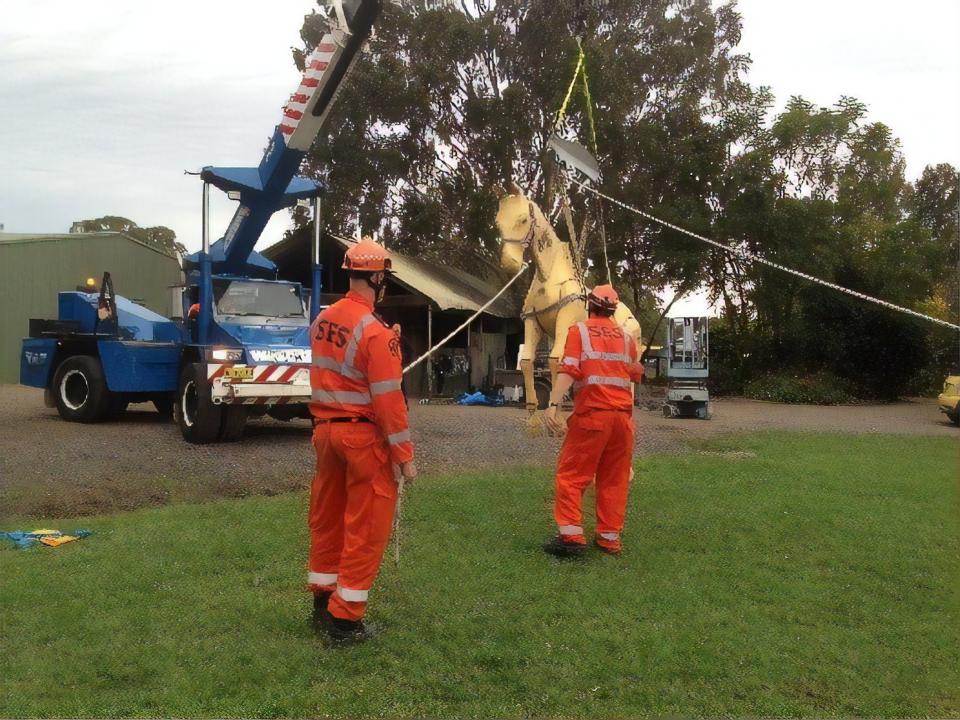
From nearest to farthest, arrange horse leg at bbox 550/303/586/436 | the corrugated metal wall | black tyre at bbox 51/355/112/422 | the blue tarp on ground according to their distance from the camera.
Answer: horse leg at bbox 550/303/586/436 → black tyre at bbox 51/355/112/422 → the blue tarp on ground → the corrugated metal wall

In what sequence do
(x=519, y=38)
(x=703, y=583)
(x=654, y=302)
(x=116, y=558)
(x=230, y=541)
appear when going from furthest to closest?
1. (x=654, y=302)
2. (x=519, y=38)
3. (x=230, y=541)
4. (x=116, y=558)
5. (x=703, y=583)

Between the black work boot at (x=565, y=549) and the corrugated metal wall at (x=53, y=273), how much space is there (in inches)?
816

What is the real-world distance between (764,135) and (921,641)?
75.3ft

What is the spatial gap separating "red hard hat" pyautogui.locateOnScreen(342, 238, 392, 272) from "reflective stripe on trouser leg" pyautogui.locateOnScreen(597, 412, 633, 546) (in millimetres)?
2335

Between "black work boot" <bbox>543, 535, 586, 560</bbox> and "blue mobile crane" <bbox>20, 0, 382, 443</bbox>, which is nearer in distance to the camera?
"black work boot" <bbox>543, 535, 586, 560</bbox>

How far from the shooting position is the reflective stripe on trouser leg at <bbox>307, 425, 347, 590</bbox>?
4.70 m

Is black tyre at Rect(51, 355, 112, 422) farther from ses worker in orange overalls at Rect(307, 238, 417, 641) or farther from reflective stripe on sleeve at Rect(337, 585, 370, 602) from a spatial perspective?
reflective stripe on sleeve at Rect(337, 585, 370, 602)

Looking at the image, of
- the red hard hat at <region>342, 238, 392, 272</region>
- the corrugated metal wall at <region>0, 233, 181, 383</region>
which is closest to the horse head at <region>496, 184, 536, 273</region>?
the red hard hat at <region>342, 238, 392, 272</region>

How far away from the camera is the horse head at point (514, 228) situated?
8578mm

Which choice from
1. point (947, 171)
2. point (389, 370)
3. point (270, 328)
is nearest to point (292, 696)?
point (389, 370)

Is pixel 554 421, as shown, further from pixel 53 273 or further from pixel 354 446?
pixel 53 273

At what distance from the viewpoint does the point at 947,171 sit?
3484 centimetres

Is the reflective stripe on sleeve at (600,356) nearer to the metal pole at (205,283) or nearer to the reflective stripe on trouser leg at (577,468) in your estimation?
the reflective stripe on trouser leg at (577,468)

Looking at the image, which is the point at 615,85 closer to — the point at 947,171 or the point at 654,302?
the point at 654,302
